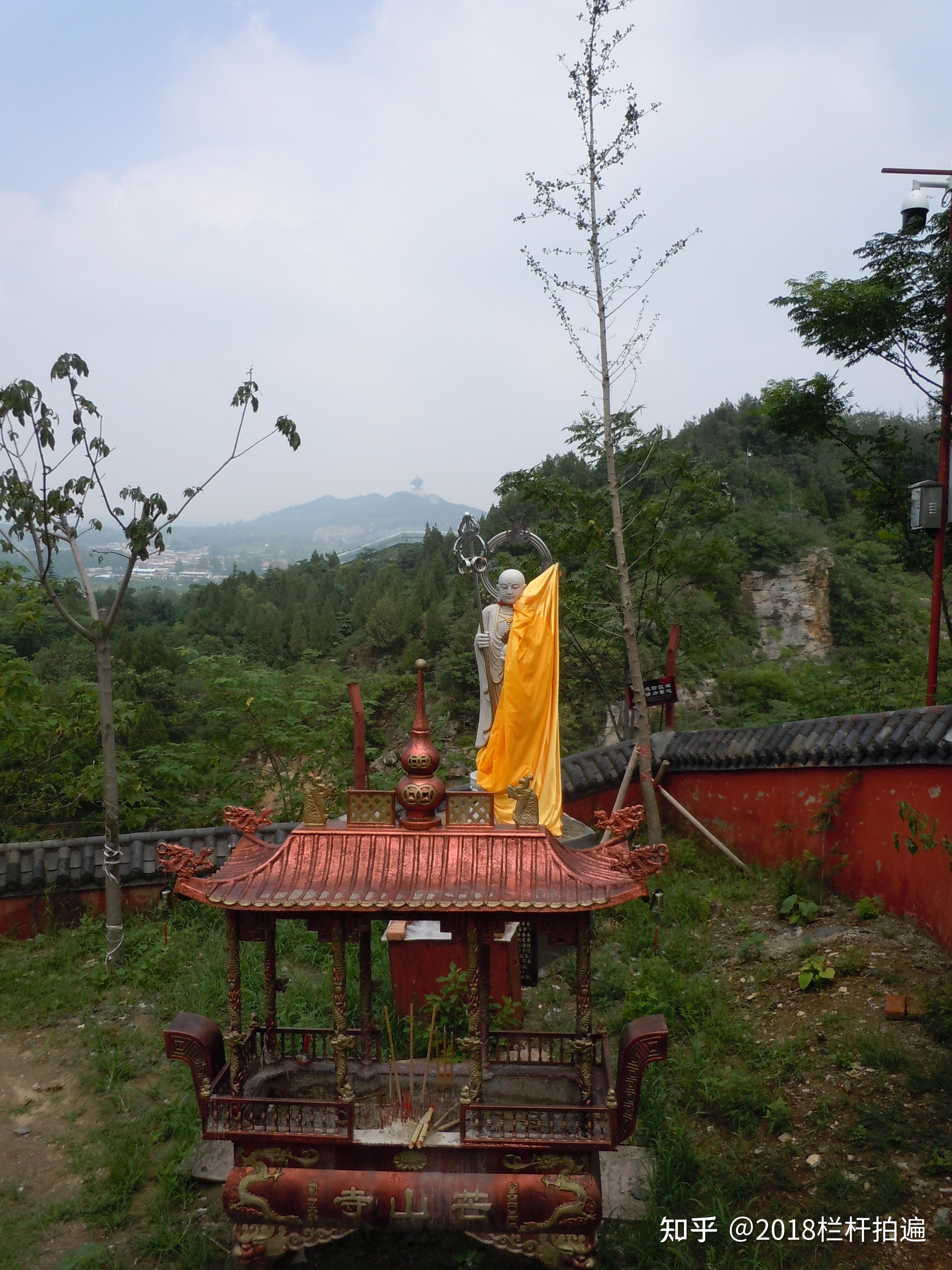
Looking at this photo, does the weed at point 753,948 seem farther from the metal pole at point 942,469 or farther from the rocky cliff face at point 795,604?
the rocky cliff face at point 795,604

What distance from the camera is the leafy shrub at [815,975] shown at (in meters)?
7.23

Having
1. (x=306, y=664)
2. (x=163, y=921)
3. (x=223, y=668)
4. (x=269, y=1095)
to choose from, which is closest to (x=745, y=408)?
(x=306, y=664)

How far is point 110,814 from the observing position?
27.8 ft

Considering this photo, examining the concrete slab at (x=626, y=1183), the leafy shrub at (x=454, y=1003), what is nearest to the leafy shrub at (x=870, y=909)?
the concrete slab at (x=626, y=1183)

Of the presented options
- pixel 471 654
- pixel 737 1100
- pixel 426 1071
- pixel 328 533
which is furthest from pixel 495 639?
pixel 328 533

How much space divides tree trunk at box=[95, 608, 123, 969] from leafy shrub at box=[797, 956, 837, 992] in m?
6.48

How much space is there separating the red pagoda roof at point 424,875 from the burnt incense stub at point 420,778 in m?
0.12

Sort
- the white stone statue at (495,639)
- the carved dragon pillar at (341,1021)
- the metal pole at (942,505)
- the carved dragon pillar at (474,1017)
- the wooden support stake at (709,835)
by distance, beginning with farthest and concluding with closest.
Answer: the wooden support stake at (709,835)
the metal pole at (942,505)
the white stone statue at (495,639)
the carved dragon pillar at (341,1021)
the carved dragon pillar at (474,1017)

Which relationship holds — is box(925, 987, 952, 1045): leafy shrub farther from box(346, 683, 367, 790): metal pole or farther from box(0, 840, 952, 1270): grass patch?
box(346, 683, 367, 790): metal pole

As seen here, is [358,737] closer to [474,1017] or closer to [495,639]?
[495,639]

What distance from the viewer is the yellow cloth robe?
7523 millimetres

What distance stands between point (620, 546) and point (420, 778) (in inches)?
200

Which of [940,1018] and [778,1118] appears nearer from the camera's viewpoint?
[778,1118]

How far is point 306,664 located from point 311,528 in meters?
182
